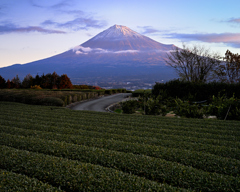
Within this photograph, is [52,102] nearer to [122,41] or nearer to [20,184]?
[20,184]

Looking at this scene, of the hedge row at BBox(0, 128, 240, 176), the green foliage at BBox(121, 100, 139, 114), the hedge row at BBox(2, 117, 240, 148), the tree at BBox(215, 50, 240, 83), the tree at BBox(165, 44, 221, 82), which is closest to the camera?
the hedge row at BBox(0, 128, 240, 176)

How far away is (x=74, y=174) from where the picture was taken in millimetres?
3547

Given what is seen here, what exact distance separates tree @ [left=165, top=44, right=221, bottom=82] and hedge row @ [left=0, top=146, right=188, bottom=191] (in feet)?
76.6

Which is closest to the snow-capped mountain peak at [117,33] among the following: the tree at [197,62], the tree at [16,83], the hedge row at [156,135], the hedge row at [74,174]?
the tree at [16,83]

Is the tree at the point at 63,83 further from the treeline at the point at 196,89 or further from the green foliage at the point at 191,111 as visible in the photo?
the green foliage at the point at 191,111

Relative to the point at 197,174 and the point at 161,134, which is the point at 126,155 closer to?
the point at 197,174

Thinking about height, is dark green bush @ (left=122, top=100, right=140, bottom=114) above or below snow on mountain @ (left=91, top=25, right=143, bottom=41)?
below

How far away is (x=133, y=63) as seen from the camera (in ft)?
394

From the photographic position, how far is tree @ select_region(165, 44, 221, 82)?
25484mm

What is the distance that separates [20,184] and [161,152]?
2932mm

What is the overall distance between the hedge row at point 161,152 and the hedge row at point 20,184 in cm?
140

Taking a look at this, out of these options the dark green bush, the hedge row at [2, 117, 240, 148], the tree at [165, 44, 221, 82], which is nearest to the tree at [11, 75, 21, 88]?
the tree at [165, 44, 221, 82]

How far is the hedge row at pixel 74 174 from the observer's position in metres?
3.23

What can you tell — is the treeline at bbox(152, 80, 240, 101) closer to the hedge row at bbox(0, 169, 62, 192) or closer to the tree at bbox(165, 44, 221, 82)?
the tree at bbox(165, 44, 221, 82)
